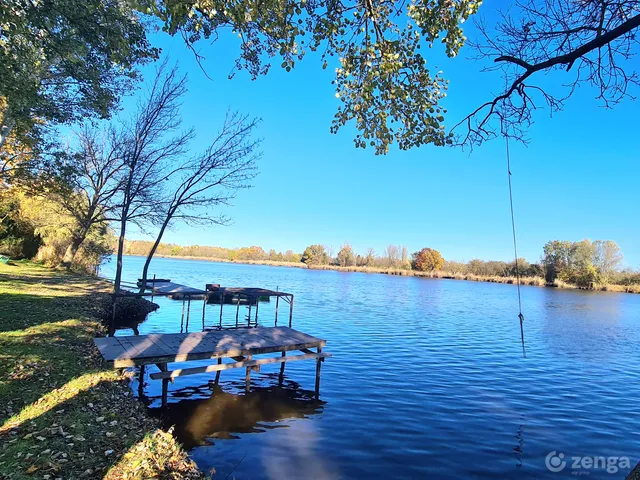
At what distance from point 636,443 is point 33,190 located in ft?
70.0

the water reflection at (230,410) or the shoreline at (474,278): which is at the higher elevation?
the shoreline at (474,278)

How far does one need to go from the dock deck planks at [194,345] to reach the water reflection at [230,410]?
970mm

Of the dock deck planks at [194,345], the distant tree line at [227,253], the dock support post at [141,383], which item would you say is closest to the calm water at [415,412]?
the dock support post at [141,383]

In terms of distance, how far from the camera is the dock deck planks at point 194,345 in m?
7.20

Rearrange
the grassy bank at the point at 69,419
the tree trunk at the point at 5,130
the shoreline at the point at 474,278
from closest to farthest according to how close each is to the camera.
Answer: the grassy bank at the point at 69,419, the tree trunk at the point at 5,130, the shoreline at the point at 474,278

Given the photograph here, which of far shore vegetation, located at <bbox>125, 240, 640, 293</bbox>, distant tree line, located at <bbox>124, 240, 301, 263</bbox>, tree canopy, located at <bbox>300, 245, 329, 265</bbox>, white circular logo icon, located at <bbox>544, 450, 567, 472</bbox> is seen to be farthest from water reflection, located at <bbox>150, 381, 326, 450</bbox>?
distant tree line, located at <bbox>124, 240, 301, 263</bbox>

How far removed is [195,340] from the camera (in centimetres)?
888

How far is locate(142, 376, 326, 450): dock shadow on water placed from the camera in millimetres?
6473

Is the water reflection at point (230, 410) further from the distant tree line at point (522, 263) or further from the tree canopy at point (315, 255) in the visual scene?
the tree canopy at point (315, 255)

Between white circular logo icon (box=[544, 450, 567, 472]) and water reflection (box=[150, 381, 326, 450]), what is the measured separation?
13.9 feet

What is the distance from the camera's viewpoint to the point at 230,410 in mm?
7504

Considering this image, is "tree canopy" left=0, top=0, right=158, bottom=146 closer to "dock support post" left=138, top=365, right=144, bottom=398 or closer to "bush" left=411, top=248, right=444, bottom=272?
"dock support post" left=138, top=365, right=144, bottom=398

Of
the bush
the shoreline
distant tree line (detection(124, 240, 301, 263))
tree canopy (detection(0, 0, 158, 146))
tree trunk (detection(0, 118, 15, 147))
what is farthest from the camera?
distant tree line (detection(124, 240, 301, 263))

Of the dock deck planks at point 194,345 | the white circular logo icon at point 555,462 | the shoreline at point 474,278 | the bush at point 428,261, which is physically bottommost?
the white circular logo icon at point 555,462
